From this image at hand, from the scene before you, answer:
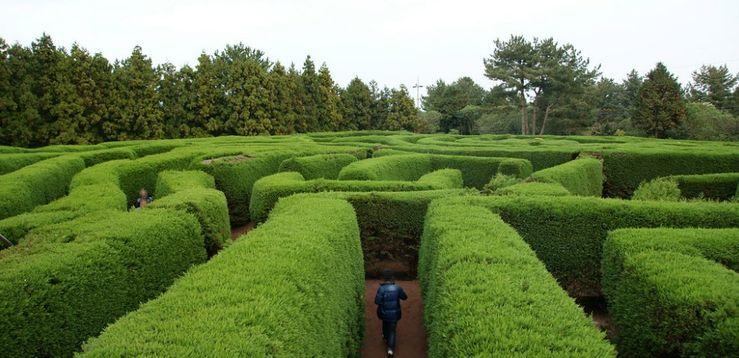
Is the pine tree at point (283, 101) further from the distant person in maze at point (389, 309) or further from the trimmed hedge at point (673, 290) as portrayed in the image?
the trimmed hedge at point (673, 290)

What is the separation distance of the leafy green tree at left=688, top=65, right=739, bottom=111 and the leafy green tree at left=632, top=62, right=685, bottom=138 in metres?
19.7

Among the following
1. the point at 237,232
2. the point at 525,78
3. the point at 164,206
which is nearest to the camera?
the point at 164,206

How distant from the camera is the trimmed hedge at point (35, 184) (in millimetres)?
11586

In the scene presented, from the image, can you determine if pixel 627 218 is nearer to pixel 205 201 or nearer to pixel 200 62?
pixel 205 201

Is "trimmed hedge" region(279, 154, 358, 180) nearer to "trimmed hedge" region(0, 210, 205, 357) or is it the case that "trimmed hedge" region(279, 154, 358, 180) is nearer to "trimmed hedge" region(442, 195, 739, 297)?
"trimmed hedge" region(0, 210, 205, 357)

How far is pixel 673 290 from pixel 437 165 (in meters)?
14.5

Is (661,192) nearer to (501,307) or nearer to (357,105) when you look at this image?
(501,307)

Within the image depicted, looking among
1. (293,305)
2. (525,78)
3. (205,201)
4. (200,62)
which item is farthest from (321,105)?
(293,305)

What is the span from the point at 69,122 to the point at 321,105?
26191 mm

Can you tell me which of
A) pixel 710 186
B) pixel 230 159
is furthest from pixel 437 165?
pixel 710 186

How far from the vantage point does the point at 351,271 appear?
729 centimetres

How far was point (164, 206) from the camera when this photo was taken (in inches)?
357

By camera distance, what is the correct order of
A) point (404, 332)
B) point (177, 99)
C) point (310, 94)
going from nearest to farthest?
1. point (404, 332)
2. point (177, 99)
3. point (310, 94)

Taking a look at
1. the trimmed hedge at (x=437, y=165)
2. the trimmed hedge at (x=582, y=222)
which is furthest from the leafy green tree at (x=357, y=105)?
the trimmed hedge at (x=582, y=222)
